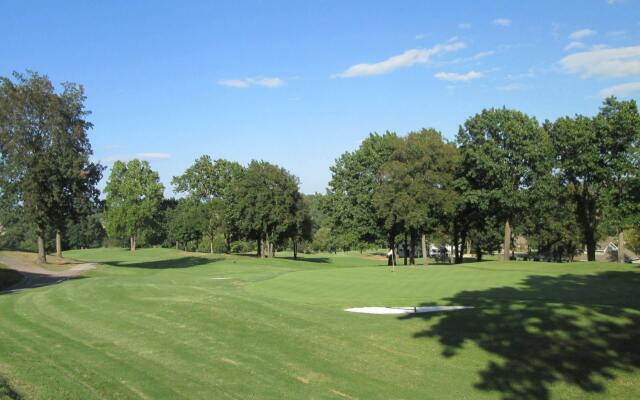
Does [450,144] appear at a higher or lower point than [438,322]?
higher

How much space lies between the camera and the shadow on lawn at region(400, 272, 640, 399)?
10883 mm

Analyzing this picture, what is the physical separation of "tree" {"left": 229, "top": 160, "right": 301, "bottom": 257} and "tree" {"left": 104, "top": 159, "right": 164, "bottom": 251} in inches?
1154

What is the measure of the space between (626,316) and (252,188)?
55.3m

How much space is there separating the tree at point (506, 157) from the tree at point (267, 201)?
77.7 feet

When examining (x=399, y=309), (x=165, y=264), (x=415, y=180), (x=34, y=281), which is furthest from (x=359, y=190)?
(x=399, y=309)

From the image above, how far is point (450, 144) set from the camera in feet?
185

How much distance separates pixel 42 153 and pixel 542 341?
42140mm

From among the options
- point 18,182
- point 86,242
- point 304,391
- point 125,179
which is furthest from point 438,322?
point 86,242

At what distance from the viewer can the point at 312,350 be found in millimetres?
13023

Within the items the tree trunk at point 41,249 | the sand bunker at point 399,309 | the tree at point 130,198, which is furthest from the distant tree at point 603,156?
the tree at point 130,198

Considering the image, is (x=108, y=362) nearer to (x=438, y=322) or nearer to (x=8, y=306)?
(x=438, y=322)

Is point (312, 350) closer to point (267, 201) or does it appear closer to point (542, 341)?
point (542, 341)

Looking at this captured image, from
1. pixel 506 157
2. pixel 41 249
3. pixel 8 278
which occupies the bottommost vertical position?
pixel 8 278

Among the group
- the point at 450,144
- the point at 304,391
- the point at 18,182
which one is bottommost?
the point at 304,391
